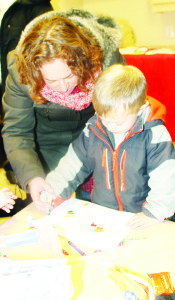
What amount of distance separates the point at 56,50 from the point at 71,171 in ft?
1.29

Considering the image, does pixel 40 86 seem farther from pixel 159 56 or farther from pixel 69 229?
pixel 159 56

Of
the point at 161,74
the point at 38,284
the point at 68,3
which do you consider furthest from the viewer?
the point at 68,3

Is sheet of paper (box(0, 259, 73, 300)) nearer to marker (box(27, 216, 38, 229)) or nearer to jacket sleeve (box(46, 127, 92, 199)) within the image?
marker (box(27, 216, 38, 229))

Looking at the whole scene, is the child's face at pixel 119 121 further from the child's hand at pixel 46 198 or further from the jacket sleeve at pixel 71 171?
the child's hand at pixel 46 198

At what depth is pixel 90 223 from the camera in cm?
88

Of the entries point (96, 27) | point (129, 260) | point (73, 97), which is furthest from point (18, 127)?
point (129, 260)

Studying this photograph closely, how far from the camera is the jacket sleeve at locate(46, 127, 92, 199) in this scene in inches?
39.8

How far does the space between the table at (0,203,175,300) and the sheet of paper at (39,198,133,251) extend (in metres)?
0.03

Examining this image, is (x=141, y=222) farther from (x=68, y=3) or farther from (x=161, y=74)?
(x=68, y=3)

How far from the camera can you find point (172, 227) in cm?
83

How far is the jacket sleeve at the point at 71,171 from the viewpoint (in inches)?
39.8

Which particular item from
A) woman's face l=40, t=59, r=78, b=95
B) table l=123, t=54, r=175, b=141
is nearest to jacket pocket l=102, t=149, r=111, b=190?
woman's face l=40, t=59, r=78, b=95

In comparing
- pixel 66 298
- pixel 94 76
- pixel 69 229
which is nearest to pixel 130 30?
pixel 94 76

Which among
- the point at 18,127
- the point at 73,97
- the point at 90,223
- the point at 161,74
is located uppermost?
the point at 73,97
